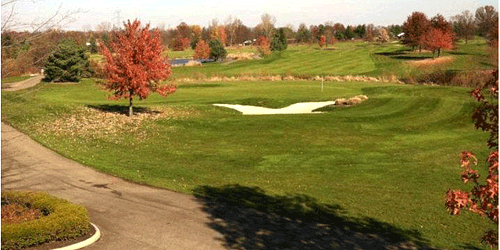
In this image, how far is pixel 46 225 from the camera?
12742 millimetres

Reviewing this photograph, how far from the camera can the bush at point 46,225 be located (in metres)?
12.3

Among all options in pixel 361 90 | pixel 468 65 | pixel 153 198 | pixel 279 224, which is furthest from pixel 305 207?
pixel 468 65

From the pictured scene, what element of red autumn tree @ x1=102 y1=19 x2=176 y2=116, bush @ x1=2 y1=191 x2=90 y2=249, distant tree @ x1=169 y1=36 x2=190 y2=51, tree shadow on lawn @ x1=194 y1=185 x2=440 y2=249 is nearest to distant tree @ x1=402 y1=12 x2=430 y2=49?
red autumn tree @ x1=102 y1=19 x2=176 y2=116

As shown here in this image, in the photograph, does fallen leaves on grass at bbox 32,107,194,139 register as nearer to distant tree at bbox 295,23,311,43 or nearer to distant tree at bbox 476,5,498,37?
distant tree at bbox 476,5,498,37

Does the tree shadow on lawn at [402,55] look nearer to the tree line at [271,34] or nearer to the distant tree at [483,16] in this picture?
the tree line at [271,34]

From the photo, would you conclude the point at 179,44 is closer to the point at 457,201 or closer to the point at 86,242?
the point at 86,242

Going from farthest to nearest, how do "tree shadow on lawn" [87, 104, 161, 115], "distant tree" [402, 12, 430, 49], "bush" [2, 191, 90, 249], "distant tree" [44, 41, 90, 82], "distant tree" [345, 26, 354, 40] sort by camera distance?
"distant tree" [345, 26, 354, 40], "distant tree" [402, 12, 430, 49], "distant tree" [44, 41, 90, 82], "tree shadow on lawn" [87, 104, 161, 115], "bush" [2, 191, 90, 249]

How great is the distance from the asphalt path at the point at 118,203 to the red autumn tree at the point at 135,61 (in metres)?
9.23

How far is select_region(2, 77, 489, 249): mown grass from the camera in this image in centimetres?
1717

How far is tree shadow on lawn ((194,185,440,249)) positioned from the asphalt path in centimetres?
62

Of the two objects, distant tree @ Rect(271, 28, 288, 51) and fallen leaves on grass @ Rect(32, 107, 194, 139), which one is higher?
distant tree @ Rect(271, 28, 288, 51)

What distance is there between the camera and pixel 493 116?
8.69 metres

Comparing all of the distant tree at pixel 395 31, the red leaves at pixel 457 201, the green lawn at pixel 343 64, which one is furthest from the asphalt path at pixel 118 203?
the distant tree at pixel 395 31

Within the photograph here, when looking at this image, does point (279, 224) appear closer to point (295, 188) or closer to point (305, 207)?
point (305, 207)
